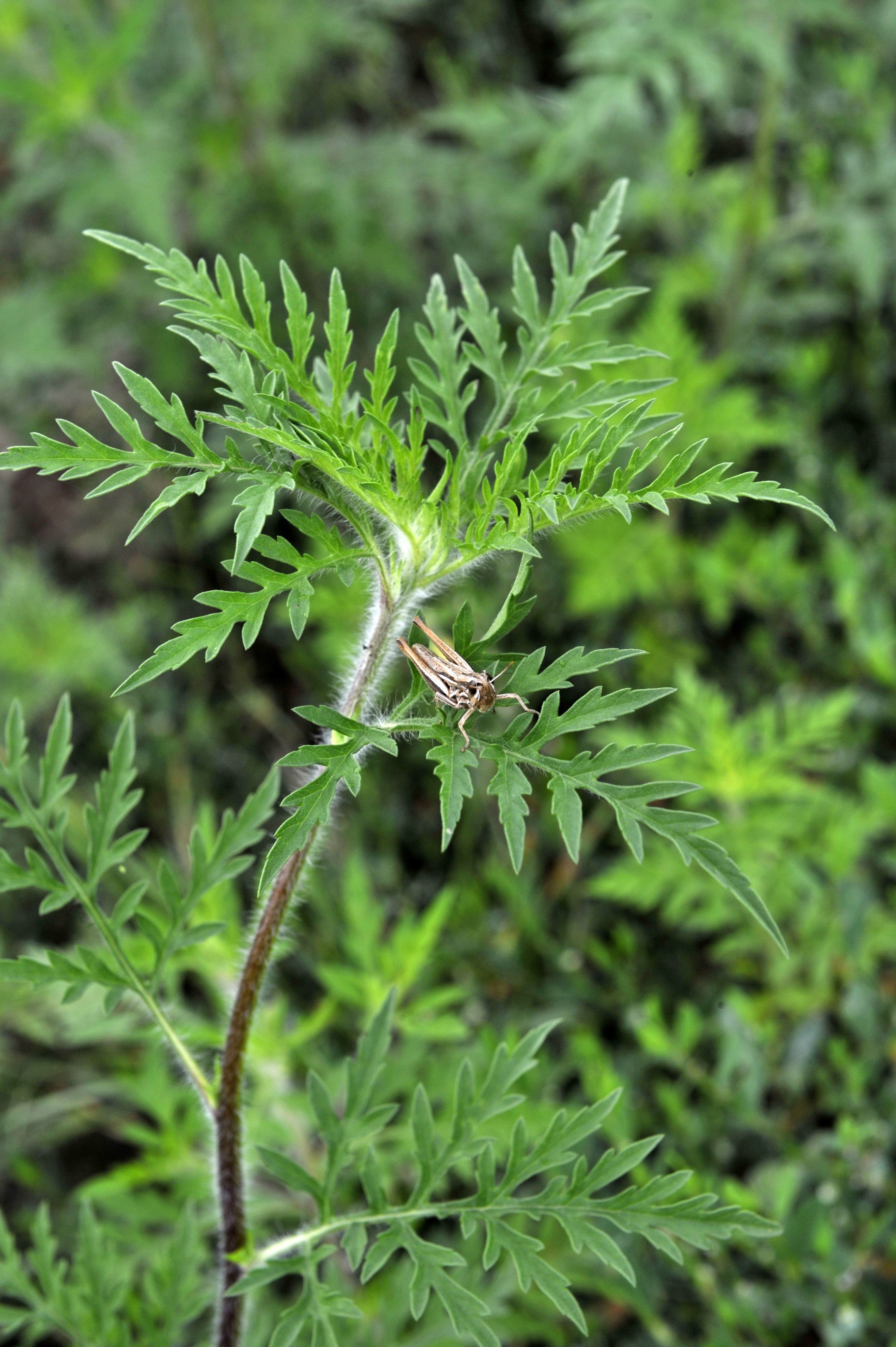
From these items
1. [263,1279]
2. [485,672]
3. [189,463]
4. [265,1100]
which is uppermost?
[189,463]

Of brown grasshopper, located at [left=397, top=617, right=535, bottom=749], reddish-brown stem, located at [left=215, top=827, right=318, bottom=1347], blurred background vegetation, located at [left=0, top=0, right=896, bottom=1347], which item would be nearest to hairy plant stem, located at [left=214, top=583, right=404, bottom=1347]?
reddish-brown stem, located at [left=215, top=827, right=318, bottom=1347]

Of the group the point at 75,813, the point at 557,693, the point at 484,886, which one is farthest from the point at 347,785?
the point at 75,813

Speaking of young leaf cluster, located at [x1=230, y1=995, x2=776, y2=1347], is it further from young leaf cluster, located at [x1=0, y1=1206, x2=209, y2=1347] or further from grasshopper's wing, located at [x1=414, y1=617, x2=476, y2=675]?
grasshopper's wing, located at [x1=414, y1=617, x2=476, y2=675]

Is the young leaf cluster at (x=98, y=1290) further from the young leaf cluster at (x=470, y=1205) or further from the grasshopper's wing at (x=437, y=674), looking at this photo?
the grasshopper's wing at (x=437, y=674)

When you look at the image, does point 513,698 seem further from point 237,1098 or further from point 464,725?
point 237,1098

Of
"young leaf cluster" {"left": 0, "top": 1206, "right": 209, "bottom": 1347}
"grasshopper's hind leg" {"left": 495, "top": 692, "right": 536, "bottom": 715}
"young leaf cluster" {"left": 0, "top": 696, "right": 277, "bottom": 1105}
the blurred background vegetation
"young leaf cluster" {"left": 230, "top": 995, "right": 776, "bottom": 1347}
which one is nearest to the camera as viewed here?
"grasshopper's hind leg" {"left": 495, "top": 692, "right": 536, "bottom": 715}

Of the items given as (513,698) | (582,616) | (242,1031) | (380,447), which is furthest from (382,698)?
(582,616)

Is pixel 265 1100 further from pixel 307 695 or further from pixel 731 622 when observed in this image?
pixel 731 622
